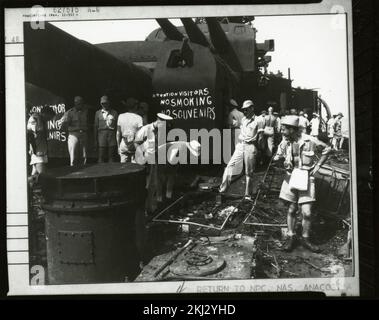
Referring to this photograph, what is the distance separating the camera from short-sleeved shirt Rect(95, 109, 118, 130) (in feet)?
13.5

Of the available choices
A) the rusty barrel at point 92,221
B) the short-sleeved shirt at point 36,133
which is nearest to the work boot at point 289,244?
the rusty barrel at point 92,221

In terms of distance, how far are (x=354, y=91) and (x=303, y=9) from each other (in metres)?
0.98

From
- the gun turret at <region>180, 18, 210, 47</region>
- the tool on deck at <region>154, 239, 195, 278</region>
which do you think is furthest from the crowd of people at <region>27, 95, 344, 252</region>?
the gun turret at <region>180, 18, 210, 47</region>

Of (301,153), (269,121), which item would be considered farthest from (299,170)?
(269,121)

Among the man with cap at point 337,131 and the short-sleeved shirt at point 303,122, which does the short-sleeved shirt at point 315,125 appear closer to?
the short-sleeved shirt at point 303,122

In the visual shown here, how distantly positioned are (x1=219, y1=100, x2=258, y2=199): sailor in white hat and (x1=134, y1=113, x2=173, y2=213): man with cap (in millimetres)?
692

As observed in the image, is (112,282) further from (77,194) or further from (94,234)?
(77,194)

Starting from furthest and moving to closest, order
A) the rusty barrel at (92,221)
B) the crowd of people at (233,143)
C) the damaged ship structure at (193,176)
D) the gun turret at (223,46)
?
the gun turret at (223,46)
the crowd of people at (233,143)
the damaged ship structure at (193,176)
the rusty barrel at (92,221)

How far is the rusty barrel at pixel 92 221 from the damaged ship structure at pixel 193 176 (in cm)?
3

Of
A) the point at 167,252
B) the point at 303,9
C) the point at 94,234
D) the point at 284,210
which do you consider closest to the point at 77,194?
the point at 94,234

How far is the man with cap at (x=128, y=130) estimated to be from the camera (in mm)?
4098

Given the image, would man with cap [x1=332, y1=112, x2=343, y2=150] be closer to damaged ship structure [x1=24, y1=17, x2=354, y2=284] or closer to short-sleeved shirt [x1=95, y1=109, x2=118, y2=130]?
damaged ship structure [x1=24, y1=17, x2=354, y2=284]

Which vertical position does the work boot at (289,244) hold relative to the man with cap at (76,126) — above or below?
below
